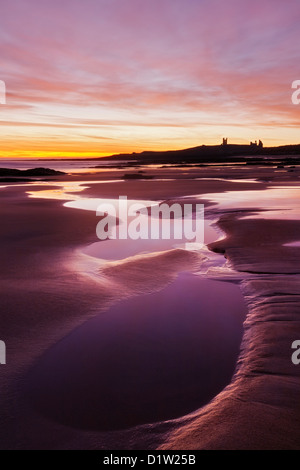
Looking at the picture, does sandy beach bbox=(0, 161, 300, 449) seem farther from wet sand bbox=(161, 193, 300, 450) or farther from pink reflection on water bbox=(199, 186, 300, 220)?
pink reflection on water bbox=(199, 186, 300, 220)

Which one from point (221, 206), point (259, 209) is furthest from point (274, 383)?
point (221, 206)

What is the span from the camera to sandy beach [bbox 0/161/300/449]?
218cm

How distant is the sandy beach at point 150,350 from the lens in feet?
7.15

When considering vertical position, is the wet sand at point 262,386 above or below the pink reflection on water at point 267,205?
below

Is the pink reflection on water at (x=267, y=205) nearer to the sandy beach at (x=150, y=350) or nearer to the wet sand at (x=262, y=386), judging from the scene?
the sandy beach at (x=150, y=350)

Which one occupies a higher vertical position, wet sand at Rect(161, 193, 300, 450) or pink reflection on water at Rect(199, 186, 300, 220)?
pink reflection on water at Rect(199, 186, 300, 220)

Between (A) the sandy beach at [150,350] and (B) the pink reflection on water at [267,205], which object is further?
(B) the pink reflection on water at [267,205]

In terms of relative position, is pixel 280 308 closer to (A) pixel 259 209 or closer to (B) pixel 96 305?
(B) pixel 96 305

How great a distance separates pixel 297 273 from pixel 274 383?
2600 millimetres

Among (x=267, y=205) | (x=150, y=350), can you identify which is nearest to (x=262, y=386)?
(x=150, y=350)

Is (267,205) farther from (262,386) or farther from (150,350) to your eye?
(262,386)

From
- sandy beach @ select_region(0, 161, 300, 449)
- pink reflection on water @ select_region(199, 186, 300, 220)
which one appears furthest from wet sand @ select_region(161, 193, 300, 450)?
pink reflection on water @ select_region(199, 186, 300, 220)

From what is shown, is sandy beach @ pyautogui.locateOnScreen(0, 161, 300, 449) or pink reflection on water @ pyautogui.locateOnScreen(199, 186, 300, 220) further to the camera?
pink reflection on water @ pyautogui.locateOnScreen(199, 186, 300, 220)

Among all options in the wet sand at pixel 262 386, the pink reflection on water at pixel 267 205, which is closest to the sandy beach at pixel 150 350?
the wet sand at pixel 262 386
